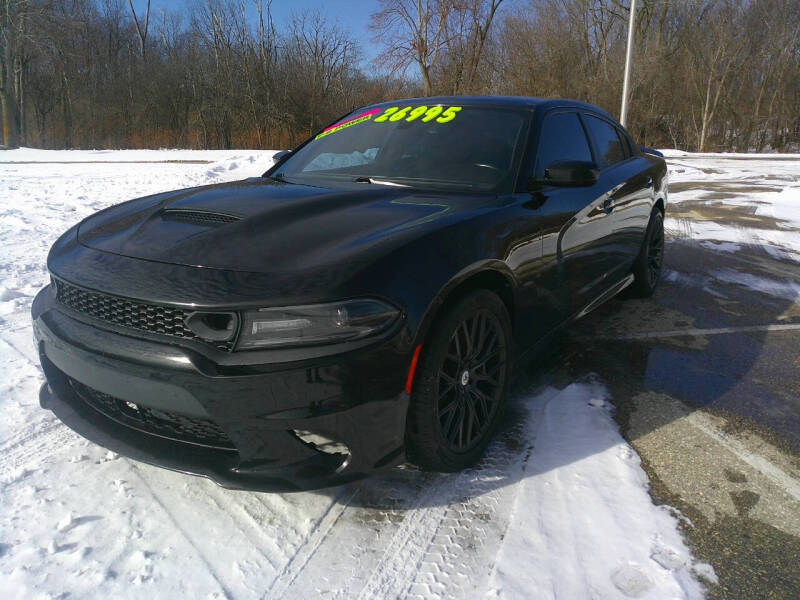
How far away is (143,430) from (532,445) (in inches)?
61.5

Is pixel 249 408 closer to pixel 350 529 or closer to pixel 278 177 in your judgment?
pixel 350 529

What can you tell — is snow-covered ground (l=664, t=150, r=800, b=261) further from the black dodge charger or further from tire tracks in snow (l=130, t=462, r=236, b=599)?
tire tracks in snow (l=130, t=462, r=236, b=599)

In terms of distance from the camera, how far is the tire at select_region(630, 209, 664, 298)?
4527 mm

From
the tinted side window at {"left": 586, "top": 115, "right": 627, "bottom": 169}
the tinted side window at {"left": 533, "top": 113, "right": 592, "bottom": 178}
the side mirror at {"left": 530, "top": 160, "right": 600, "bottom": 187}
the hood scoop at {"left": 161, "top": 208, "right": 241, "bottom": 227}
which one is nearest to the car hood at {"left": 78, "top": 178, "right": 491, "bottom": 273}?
the hood scoop at {"left": 161, "top": 208, "right": 241, "bottom": 227}

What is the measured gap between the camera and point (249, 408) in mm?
1707

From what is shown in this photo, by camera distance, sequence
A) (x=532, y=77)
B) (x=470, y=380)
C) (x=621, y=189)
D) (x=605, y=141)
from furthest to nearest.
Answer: (x=532, y=77)
(x=605, y=141)
(x=621, y=189)
(x=470, y=380)

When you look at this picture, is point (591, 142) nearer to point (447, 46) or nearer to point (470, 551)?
point (470, 551)

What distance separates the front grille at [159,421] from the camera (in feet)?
6.04

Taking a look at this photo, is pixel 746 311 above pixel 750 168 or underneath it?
underneath

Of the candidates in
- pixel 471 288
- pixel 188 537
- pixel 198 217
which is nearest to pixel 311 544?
pixel 188 537

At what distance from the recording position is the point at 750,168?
651 inches

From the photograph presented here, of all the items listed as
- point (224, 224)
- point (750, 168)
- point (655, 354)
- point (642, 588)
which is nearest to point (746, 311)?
point (655, 354)

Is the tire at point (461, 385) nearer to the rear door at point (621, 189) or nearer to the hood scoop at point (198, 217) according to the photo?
the hood scoop at point (198, 217)

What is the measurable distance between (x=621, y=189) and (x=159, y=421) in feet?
10.3
